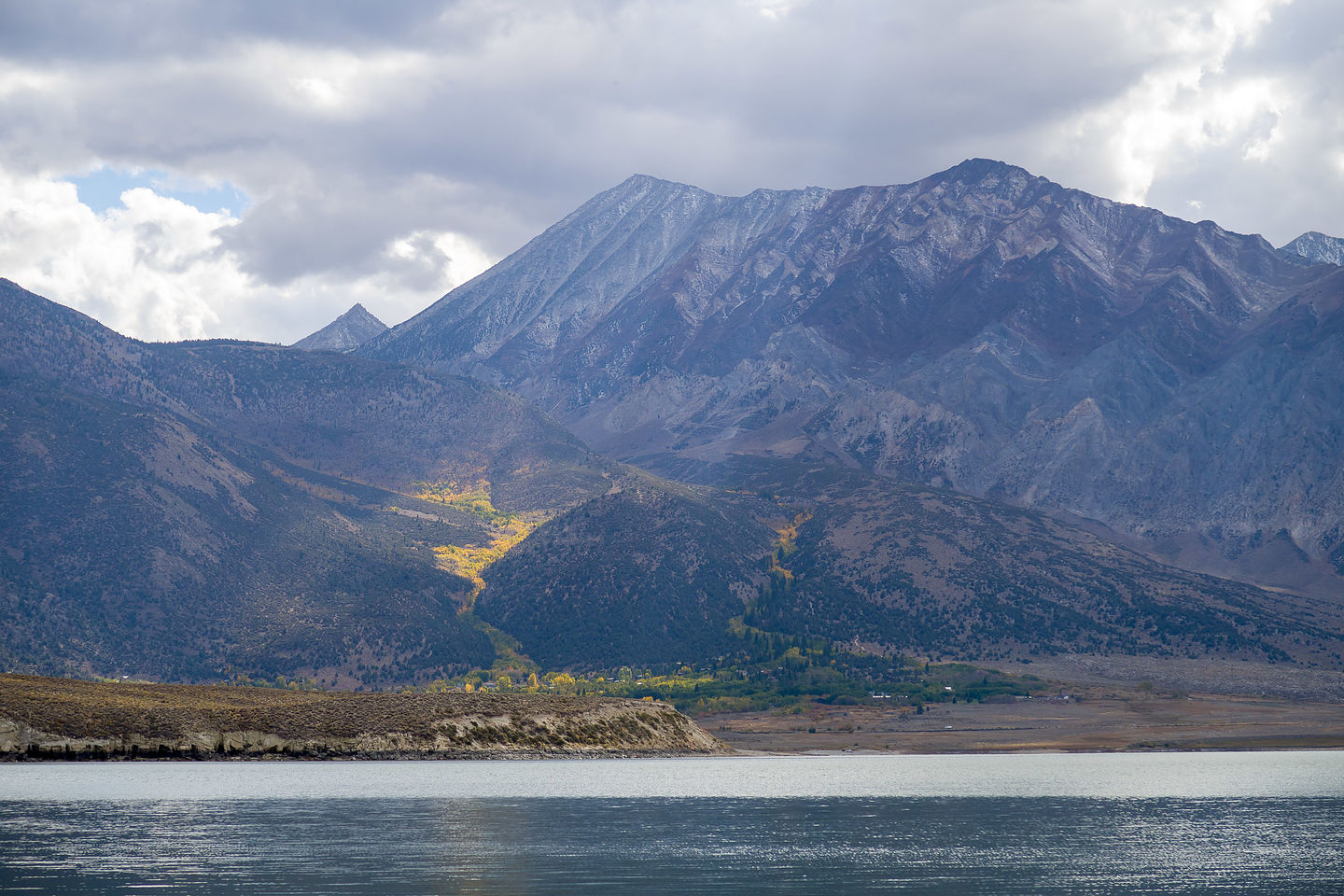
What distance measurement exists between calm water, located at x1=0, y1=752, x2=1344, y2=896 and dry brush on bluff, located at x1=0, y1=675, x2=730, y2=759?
4.89m

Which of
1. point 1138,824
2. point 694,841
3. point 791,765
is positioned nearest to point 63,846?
point 694,841

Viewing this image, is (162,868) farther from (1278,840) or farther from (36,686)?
(36,686)

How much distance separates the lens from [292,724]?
161250 mm

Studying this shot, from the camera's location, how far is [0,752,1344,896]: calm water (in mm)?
67562

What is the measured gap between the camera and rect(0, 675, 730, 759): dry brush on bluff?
5871 inches

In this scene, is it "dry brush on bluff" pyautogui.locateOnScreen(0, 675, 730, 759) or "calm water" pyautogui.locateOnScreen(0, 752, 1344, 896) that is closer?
"calm water" pyautogui.locateOnScreen(0, 752, 1344, 896)

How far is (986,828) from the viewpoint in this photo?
9569 centimetres

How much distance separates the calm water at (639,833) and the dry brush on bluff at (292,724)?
4.89 meters

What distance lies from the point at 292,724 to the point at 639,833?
83.1 m

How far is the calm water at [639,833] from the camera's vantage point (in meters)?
67.6

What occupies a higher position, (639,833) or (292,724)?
(292,724)

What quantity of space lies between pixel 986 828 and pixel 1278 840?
18609 mm

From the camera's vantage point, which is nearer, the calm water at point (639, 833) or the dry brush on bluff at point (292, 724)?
the calm water at point (639, 833)

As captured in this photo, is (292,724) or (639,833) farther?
(292,724)
